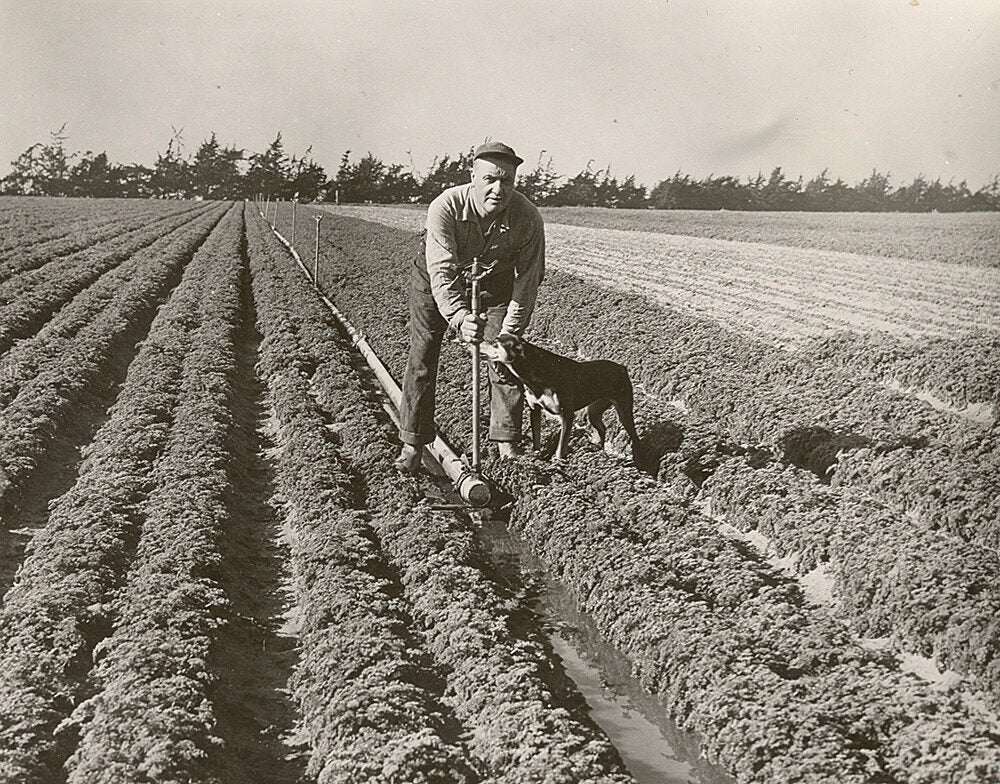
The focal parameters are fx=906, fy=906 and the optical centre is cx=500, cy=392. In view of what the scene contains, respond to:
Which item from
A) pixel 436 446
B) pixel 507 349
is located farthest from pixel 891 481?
pixel 436 446

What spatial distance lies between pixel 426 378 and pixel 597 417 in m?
1.23

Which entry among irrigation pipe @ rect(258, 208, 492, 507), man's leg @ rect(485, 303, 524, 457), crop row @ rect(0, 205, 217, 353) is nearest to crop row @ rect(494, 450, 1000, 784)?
irrigation pipe @ rect(258, 208, 492, 507)

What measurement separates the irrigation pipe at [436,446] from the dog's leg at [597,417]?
0.98 meters

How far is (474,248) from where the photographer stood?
5.92 meters

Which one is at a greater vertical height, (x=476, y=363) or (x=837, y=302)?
(x=476, y=363)

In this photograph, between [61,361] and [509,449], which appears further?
[61,361]

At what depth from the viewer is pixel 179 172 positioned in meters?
89.2

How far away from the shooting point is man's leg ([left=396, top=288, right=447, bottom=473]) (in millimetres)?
6184

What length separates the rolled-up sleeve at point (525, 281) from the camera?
595 centimetres

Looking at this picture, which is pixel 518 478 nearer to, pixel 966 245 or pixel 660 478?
pixel 660 478

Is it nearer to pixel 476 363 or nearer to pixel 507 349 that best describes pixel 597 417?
pixel 507 349

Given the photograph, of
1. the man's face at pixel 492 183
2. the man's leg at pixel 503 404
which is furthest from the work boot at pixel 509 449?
the man's face at pixel 492 183

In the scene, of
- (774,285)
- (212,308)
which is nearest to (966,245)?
(774,285)

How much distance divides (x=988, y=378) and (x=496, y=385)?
16.4ft
